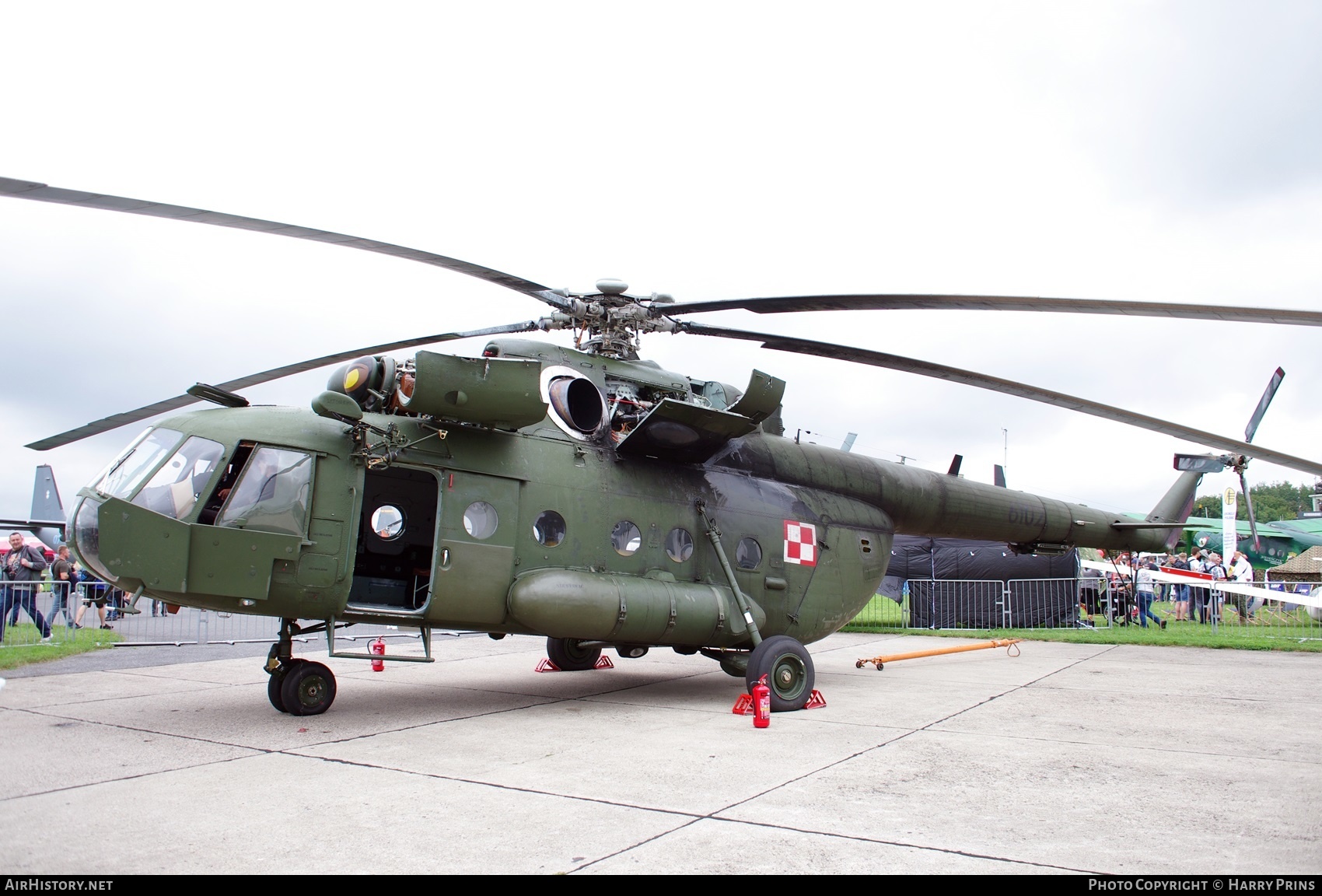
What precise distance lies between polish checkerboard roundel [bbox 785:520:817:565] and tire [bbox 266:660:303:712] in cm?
539

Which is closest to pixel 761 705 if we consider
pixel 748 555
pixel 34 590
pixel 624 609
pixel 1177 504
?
pixel 624 609

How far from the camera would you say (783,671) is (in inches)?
348

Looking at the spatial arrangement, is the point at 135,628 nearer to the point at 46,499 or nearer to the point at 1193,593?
the point at 46,499

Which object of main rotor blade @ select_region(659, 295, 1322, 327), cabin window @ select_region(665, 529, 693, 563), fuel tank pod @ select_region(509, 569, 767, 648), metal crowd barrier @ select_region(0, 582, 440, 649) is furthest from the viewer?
metal crowd barrier @ select_region(0, 582, 440, 649)

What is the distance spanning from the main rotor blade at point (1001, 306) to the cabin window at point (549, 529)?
2.37 metres

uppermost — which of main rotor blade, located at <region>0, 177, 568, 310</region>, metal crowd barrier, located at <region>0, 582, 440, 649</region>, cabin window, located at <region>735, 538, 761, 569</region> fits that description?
main rotor blade, located at <region>0, 177, 568, 310</region>

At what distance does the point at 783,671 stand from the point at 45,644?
37.5 ft

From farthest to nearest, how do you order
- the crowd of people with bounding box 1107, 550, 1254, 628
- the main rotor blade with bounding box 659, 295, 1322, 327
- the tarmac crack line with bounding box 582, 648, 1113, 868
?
the crowd of people with bounding box 1107, 550, 1254, 628, the main rotor blade with bounding box 659, 295, 1322, 327, the tarmac crack line with bounding box 582, 648, 1113, 868

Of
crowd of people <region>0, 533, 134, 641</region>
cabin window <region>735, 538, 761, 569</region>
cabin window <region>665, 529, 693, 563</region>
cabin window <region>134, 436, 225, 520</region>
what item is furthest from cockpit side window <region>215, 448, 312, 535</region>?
crowd of people <region>0, 533, 134, 641</region>

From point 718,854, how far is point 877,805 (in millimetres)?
1390

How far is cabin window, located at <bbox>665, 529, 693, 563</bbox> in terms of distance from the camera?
934 cm

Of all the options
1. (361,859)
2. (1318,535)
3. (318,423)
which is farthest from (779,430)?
(1318,535)

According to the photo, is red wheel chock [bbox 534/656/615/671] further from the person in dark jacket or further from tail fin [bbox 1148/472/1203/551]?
tail fin [bbox 1148/472/1203/551]

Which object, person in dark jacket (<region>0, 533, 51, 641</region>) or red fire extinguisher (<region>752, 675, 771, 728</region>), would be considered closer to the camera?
red fire extinguisher (<region>752, 675, 771, 728</region>)
